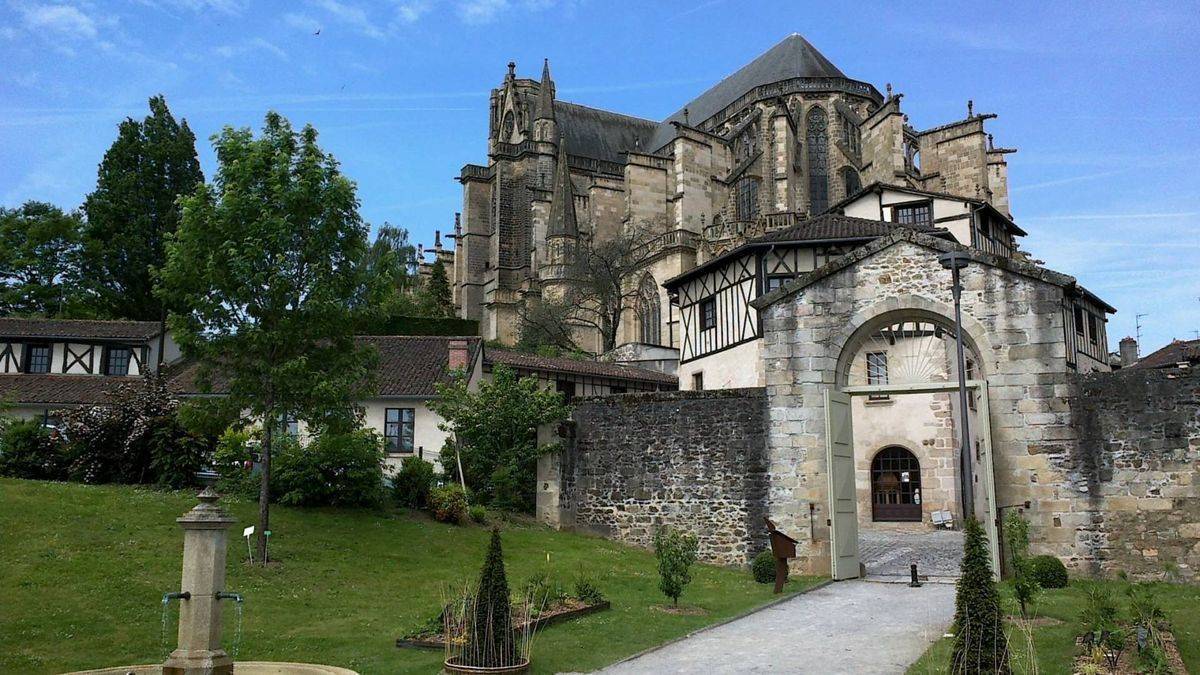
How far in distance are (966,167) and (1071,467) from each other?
98.4 ft

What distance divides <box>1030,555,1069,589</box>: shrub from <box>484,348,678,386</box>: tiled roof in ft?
54.6

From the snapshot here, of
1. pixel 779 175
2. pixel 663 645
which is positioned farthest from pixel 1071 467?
pixel 779 175

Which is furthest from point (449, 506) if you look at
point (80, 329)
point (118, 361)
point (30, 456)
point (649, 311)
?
point (649, 311)

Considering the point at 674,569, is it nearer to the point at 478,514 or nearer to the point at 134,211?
the point at 478,514

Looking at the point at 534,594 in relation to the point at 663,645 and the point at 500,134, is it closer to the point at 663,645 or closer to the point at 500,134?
the point at 663,645

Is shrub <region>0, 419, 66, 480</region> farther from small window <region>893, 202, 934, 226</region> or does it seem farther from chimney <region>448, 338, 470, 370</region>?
small window <region>893, 202, 934, 226</region>

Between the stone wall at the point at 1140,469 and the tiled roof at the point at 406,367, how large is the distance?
53.4ft

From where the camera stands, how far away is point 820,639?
10961mm

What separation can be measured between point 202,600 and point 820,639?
6772 mm

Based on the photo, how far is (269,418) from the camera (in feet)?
55.9

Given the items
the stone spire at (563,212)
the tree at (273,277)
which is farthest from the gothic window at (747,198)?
the tree at (273,277)

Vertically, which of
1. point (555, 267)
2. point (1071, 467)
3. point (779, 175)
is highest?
point (779, 175)

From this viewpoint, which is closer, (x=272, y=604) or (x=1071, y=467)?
(x=272, y=604)

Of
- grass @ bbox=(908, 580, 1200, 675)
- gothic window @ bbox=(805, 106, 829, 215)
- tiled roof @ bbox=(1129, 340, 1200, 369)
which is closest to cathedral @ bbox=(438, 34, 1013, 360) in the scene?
gothic window @ bbox=(805, 106, 829, 215)
